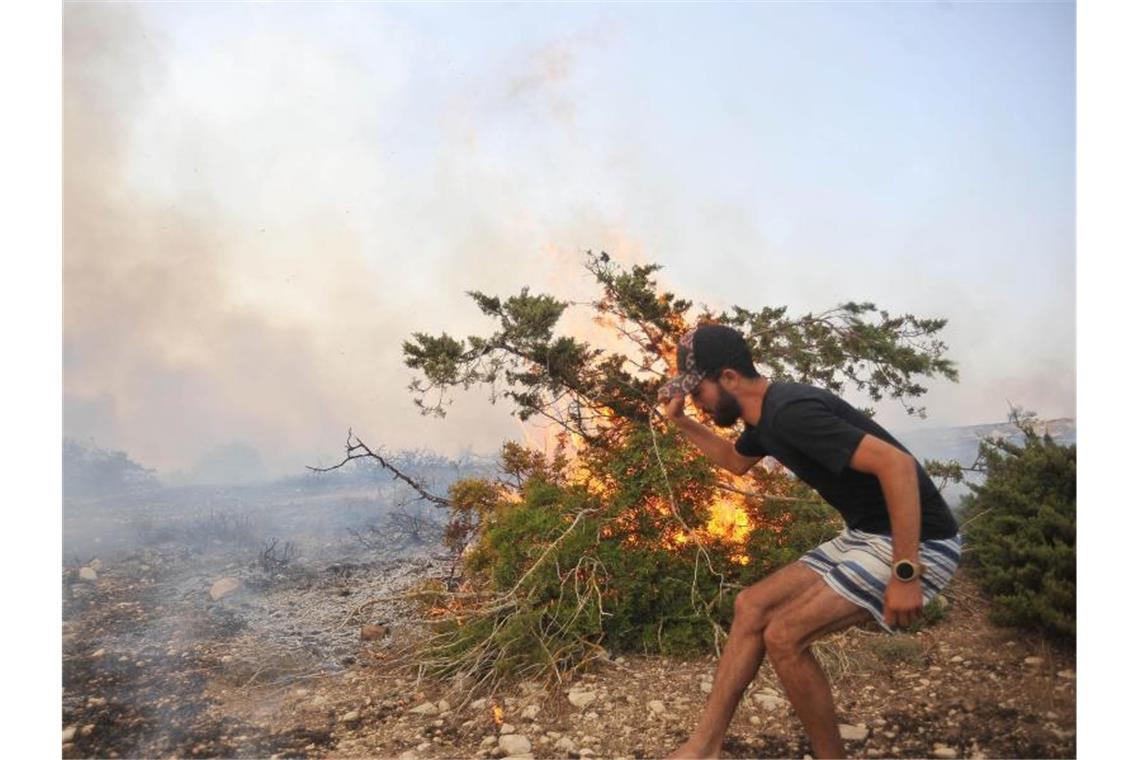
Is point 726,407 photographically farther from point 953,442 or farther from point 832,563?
point 953,442

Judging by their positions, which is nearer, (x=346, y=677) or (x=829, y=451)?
(x=829, y=451)

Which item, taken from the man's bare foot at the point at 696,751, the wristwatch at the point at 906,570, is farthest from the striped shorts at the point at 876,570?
the man's bare foot at the point at 696,751

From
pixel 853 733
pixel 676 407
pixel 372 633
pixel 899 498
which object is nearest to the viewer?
pixel 899 498

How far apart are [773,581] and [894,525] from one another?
19.1 inches

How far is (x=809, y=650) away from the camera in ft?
9.66

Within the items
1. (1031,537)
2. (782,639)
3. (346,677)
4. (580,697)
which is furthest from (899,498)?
(346,677)

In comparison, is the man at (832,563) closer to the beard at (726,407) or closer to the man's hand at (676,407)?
the beard at (726,407)

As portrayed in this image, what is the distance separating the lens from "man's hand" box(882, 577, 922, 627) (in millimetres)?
2760

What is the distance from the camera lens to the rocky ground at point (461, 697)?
379cm

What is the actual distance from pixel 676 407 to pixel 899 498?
924mm

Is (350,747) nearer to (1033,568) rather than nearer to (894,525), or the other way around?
(894,525)

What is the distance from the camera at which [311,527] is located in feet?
20.7

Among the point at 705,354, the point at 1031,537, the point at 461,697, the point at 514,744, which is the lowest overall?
the point at 514,744
